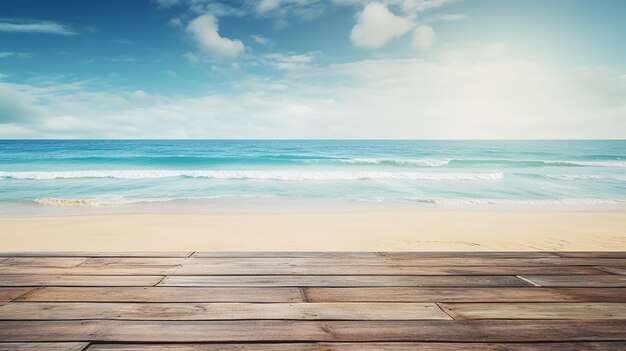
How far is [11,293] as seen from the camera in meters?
2.01

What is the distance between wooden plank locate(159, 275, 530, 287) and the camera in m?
2.19

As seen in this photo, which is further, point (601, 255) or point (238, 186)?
point (238, 186)

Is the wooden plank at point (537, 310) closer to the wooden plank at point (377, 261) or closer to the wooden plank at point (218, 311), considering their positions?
the wooden plank at point (218, 311)

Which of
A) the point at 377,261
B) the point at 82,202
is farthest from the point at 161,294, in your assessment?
the point at 82,202

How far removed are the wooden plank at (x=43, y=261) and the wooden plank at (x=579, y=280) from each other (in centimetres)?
318

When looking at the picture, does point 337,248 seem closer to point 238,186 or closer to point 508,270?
point 508,270

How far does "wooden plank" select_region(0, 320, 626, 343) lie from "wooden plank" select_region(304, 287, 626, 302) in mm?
265

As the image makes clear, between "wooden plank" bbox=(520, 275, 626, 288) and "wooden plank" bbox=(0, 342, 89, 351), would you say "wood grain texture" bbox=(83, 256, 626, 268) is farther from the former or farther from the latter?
"wooden plank" bbox=(0, 342, 89, 351)

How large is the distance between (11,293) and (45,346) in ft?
2.63

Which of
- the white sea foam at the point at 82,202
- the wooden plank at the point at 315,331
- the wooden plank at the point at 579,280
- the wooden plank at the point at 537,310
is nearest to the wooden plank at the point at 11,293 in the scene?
the wooden plank at the point at 315,331

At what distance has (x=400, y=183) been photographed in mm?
16250

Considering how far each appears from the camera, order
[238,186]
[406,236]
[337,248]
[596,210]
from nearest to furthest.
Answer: [337,248], [406,236], [596,210], [238,186]

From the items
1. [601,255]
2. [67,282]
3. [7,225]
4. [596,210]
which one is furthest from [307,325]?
[596,210]

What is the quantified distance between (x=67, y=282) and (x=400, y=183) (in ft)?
49.7
